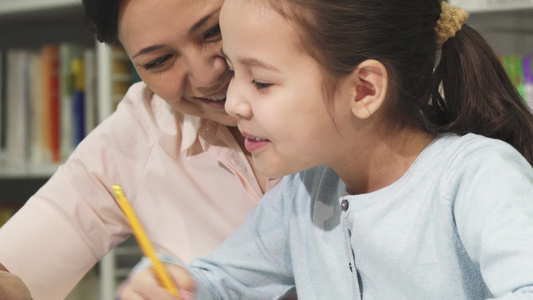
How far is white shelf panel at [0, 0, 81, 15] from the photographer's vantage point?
1935 mm

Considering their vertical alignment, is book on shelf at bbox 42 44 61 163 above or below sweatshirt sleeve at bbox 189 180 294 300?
above

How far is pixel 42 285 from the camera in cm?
112

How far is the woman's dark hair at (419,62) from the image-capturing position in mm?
738

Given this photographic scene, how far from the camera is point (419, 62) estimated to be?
78cm

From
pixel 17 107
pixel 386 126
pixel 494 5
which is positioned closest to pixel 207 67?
pixel 386 126

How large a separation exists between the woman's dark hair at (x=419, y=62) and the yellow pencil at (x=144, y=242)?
25cm

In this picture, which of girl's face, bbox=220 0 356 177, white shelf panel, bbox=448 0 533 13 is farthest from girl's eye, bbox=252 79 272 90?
white shelf panel, bbox=448 0 533 13

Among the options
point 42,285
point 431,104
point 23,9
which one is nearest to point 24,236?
point 42,285

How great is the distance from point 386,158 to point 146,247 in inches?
11.8

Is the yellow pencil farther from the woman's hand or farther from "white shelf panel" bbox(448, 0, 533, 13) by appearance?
"white shelf panel" bbox(448, 0, 533, 13)

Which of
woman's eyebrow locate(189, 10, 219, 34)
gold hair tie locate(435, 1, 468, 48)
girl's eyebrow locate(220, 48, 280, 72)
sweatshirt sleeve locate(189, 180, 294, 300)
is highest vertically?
woman's eyebrow locate(189, 10, 219, 34)

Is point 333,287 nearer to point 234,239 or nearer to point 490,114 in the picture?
point 234,239

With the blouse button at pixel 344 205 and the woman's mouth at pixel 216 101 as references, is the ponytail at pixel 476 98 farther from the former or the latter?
the woman's mouth at pixel 216 101

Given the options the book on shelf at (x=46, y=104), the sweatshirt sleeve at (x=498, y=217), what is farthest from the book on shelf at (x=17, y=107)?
the sweatshirt sleeve at (x=498, y=217)
